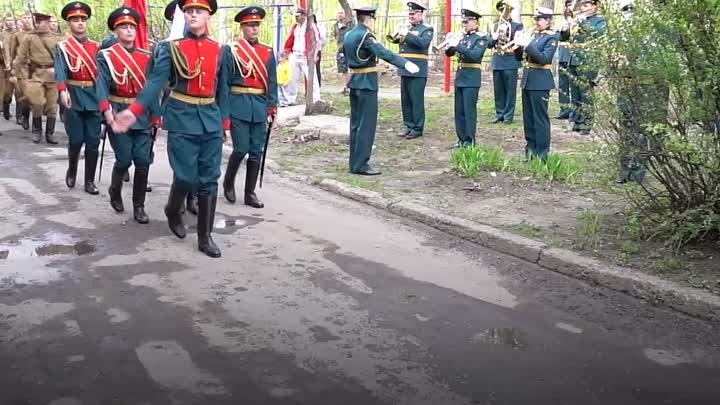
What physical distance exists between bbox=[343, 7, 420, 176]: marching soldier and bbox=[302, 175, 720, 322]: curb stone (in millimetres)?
1272

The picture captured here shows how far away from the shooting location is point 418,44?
1163 centimetres

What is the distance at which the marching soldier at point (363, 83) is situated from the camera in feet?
30.2

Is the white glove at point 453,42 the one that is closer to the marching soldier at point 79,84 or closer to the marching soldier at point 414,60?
the marching soldier at point 414,60

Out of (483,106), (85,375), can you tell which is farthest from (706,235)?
(483,106)

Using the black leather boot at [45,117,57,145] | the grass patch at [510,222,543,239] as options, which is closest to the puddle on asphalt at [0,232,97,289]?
the grass patch at [510,222,543,239]

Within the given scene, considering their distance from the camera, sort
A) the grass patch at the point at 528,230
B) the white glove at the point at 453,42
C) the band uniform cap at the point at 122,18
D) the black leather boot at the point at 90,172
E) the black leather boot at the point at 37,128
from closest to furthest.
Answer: the grass patch at the point at 528,230
the band uniform cap at the point at 122,18
the black leather boot at the point at 90,172
the white glove at the point at 453,42
the black leather boot at the point at 37,128

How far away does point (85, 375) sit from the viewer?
4.16m

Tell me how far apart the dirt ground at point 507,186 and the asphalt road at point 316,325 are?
1.78 ft

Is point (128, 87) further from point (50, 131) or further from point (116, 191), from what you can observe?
point (50, 131)

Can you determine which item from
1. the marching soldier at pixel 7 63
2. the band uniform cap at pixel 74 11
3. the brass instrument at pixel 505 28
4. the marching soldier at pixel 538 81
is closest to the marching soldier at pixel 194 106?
the band uniform cap at pixel 74 11

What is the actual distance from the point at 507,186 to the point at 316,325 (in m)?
4.03

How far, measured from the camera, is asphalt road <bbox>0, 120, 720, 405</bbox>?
13.5 feet

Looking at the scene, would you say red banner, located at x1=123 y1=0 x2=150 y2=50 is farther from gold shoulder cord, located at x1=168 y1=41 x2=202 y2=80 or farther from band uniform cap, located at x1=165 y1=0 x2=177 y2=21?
gold shoulder cord, located at x1=168 y1=41 x2=202 y2=80

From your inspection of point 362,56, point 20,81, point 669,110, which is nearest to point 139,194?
point 362,56
